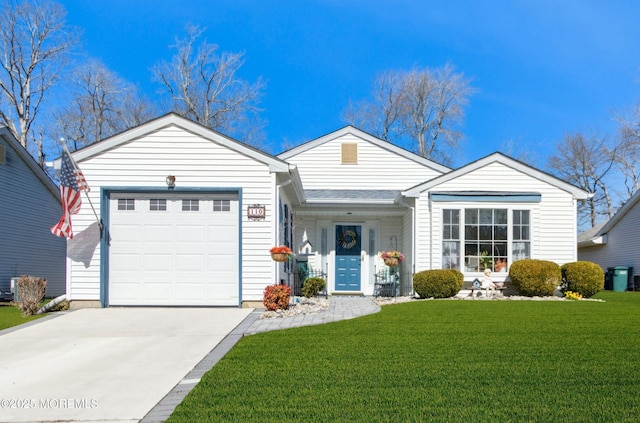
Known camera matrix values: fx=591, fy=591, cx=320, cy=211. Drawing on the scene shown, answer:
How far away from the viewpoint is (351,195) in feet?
58.5

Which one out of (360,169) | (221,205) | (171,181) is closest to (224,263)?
(221,205)

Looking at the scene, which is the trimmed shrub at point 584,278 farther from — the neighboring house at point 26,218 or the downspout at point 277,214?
the neighboring house at point 26,218

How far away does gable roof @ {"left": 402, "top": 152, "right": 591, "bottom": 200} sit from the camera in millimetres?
15461

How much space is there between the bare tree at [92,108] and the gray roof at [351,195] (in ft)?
58.9

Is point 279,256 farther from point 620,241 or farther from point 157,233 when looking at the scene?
point 620,241

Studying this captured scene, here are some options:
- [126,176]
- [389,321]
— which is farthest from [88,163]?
[389,321]

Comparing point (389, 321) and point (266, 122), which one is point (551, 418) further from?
point (266, 122)

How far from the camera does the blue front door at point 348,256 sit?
17.9 meters

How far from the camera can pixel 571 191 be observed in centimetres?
1549

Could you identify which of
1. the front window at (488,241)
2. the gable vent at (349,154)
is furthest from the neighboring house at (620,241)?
the gable vent at (349,154)

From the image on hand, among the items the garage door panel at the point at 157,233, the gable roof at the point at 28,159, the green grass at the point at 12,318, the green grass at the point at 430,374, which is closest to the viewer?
the green grass at the point at 430,374

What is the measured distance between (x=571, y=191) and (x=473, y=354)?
404 inches

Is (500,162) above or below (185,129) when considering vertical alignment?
below

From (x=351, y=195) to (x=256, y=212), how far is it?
20.8 ft
